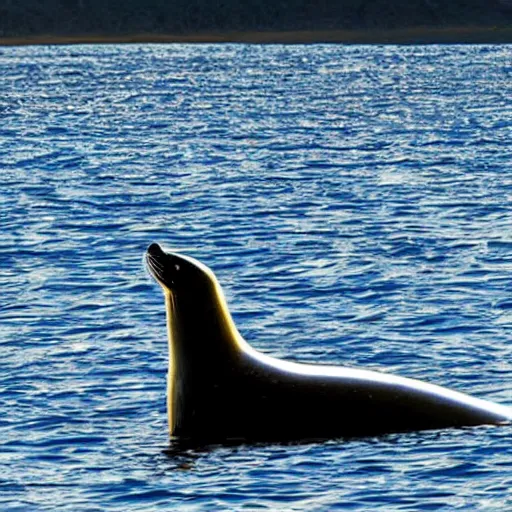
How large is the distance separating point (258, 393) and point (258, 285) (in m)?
9.57

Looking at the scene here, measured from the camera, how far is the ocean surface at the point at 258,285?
50.7 feet

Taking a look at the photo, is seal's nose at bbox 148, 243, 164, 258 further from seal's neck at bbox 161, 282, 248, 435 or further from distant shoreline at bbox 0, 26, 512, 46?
distant shoreline at bbox 0, 26, 512, 46

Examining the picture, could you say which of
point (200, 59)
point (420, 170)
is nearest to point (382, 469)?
point (420, 170)

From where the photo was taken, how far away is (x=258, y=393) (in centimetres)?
1622

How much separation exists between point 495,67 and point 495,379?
77.9 metres

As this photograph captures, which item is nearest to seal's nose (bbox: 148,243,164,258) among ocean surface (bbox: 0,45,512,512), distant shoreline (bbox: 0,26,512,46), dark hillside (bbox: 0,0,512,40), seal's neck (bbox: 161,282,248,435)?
seal's neck (bbox: 161,282,248,435)

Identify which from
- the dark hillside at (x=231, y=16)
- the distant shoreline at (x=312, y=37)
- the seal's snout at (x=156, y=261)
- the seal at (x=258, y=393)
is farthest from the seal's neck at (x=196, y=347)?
the dark hillside at (x=231, y=16)

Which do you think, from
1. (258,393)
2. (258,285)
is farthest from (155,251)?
(258,285)

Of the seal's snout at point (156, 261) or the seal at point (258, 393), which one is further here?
the seal's snout at point (156, 261)

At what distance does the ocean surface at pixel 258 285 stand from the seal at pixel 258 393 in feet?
0.67

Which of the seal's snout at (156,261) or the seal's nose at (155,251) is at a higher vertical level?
the seal's nose at (155,251)

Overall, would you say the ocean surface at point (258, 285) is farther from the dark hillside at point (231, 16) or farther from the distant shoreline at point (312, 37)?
the dark hillside at point (231, 16)

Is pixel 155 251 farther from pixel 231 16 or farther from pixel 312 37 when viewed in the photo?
pixel 312 37

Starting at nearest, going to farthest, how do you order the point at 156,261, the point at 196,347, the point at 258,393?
the point at 258,393 → the point at 196,347 → the point at 156,261
